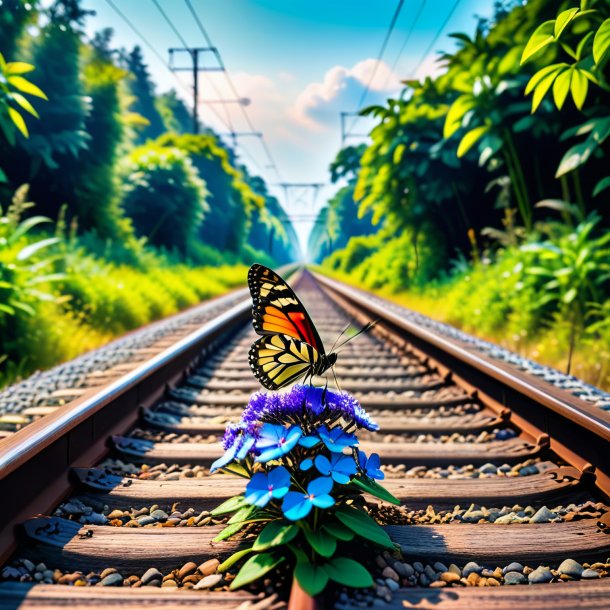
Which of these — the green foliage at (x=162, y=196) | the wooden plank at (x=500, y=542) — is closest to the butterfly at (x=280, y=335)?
the wooden plank at (x=500, y=542)

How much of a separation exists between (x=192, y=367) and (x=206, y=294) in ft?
27.9

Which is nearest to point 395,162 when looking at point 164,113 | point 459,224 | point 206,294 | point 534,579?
point 459,224

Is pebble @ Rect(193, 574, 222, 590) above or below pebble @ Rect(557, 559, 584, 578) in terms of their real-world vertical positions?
above

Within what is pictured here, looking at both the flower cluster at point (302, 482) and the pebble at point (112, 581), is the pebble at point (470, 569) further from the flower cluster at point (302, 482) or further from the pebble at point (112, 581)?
the pebble at point (112, 581)

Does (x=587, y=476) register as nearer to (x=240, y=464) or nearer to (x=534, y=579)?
(x=534, y=579)

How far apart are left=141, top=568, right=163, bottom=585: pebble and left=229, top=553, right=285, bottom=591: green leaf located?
0.90 feet


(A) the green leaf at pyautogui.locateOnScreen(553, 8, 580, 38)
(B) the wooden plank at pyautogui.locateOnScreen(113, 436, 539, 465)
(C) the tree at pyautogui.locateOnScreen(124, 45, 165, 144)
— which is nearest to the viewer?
(A) the green leaf at pyautogui.locateOnScreen(553, 8, 580, 38)

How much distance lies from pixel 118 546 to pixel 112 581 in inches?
6.0

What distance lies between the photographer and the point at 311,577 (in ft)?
4.13

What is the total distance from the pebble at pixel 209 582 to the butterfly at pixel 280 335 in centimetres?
75

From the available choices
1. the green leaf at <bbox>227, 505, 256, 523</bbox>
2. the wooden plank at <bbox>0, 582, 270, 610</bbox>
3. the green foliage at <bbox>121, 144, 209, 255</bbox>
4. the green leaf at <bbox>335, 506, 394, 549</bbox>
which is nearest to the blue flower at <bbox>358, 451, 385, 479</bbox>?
the green leaf at <bbox>335, 506, 394, 549</bbox>

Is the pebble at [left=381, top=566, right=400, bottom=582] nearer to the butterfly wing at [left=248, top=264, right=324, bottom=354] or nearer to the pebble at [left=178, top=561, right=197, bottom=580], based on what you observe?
the pebble at [left=178, top=561, right=197, bottom=580]

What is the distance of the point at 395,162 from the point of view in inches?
370

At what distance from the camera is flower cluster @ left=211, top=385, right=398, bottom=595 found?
133 cm
